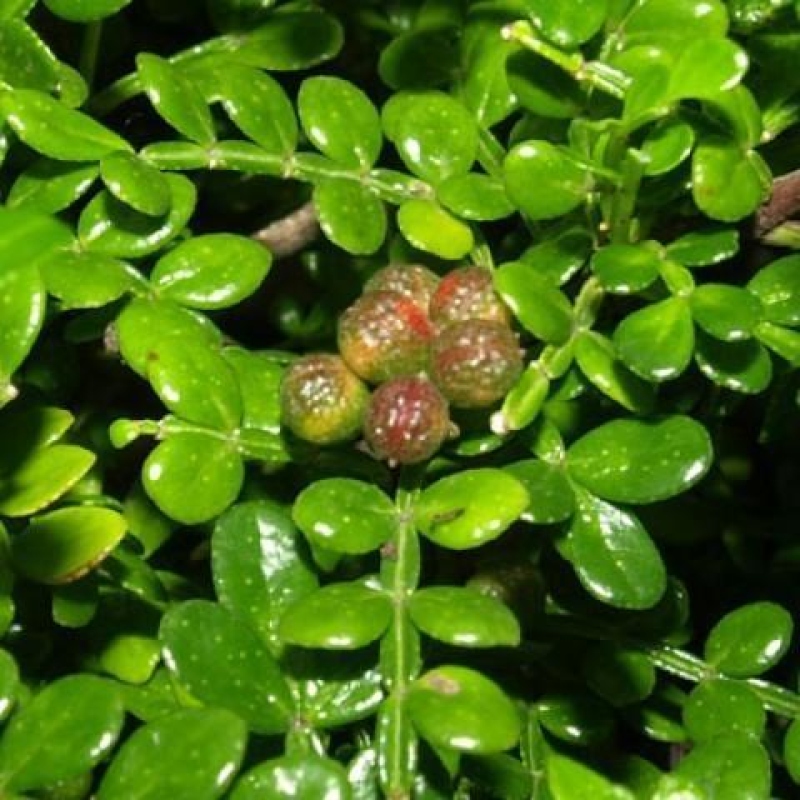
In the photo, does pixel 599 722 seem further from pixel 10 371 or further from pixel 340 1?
pixel 340 1

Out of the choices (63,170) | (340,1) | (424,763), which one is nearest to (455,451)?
(424,763)

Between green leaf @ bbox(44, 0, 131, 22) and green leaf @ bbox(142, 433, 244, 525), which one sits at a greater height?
green leaf @ bbox(44, 0, 131, 22)

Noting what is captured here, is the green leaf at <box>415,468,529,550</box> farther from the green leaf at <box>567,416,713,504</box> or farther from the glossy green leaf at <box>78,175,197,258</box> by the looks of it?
the glossy green leaf at <box>78,175,197,258</box>

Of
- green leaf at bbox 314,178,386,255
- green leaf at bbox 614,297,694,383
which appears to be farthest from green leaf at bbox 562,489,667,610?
green leaf at bbox 314,178,386,255

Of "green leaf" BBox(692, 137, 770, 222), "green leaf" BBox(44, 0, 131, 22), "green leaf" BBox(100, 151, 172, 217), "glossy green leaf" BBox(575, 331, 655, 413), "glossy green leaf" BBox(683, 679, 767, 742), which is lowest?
"glossy green leaf" BBox(683, 679, 767, 742)

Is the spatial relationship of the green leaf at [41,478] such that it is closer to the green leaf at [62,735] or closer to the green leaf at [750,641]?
the green leaf at [62,735]

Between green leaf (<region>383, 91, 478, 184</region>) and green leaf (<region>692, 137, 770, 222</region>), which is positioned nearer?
green leaf (<region>692, 137, 770, 222</region>)

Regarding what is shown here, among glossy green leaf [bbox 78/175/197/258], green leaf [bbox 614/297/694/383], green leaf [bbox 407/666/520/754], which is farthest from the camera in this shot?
glossy green leaf [bbox 78/175/197/258]

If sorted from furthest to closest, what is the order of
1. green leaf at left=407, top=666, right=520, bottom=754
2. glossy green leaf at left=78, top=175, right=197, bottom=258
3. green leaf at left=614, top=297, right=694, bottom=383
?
glossy green leaf at left=78, top=175, right=197, bottom=258 → green leaf at left=614, top=297, right=694, bottom=383 → green leaf at left=407, top=666, right=520, bottom=754
